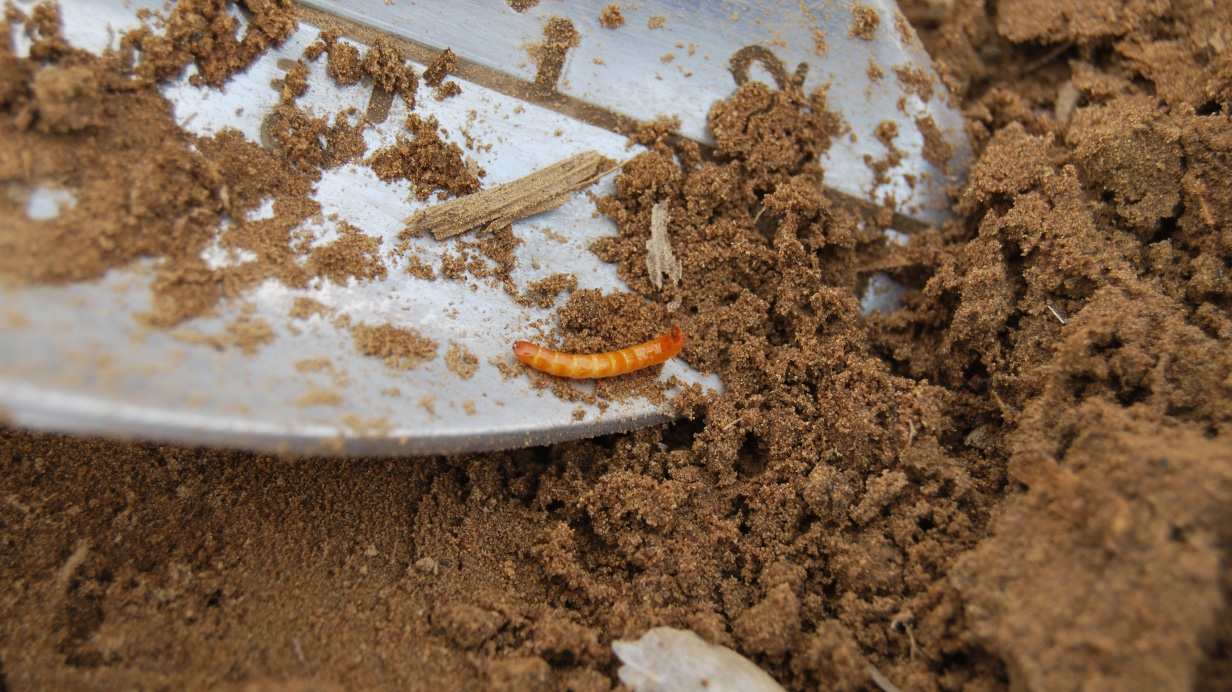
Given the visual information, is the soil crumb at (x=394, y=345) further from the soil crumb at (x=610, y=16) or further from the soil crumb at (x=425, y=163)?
the soil crumb at (x=610, y=16)

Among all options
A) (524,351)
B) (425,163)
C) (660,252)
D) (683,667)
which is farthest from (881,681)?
(425,163)

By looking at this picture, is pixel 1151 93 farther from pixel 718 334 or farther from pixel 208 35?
pixel 208 35

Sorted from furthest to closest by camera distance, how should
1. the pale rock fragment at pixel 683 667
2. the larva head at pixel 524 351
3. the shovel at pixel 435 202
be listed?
the larva head at pixel 524 351, the pale rock fragment at pixel 683 667, the shovel at pixel 435 202

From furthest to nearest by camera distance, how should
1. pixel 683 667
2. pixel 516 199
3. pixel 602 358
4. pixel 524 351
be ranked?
pixel 516 199 → pixel 602 358 → pixel 524 351 → pixel 683 667

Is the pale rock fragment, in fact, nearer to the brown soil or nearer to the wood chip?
the brown soil

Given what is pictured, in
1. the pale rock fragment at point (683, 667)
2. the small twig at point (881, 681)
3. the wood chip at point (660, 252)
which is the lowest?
the pale rock fragment at point (683, 667)

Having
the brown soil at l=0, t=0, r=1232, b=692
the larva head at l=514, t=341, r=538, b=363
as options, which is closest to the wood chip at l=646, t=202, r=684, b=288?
the brown soil at l=0, t=0, r=1232, b=692

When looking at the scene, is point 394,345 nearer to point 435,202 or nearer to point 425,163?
point 435,202

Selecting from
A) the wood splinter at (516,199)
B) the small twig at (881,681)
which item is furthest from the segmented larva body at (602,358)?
the small twig at (881,681)
